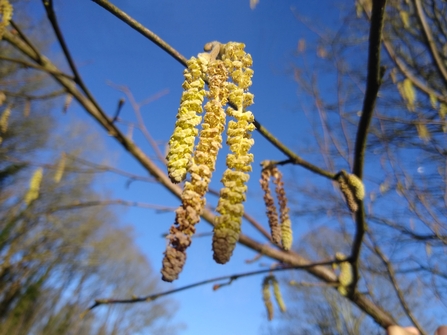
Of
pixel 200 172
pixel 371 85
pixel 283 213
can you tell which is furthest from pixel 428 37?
pixel 200 172

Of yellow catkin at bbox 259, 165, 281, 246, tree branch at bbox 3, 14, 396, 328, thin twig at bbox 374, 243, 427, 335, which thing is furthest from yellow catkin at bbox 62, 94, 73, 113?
thin twig at bbox 374, 243, 427, 335

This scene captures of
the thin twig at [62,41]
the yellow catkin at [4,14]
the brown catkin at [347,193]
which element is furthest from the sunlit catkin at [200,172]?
the yellow catkin at [4,14]

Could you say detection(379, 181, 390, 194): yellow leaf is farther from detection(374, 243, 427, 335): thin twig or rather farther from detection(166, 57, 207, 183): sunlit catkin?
detection(166, 57, 207, 183): sunlit catkin

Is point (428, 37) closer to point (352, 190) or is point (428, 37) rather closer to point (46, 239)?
point (352, 190)

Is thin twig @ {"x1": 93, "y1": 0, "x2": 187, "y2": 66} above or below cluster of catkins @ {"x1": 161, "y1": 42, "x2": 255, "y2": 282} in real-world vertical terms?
above

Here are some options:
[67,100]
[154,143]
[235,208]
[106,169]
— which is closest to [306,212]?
[154,143]

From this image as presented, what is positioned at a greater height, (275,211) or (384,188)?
(384,188)
